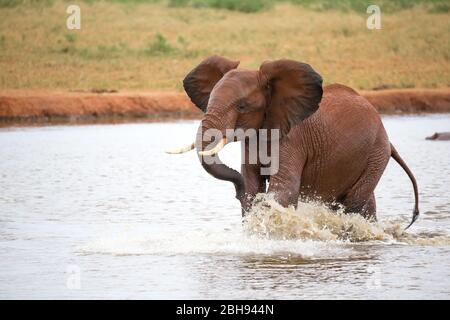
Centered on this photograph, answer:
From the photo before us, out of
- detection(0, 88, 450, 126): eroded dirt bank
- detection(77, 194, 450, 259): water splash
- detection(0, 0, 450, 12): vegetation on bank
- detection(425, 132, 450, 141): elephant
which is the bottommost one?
detection(0, 88, 450, 126): eroded dirt bank

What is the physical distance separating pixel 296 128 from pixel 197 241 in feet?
4.33

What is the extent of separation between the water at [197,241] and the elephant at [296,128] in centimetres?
22

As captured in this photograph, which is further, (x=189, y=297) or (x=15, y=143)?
(x=15, y=143)

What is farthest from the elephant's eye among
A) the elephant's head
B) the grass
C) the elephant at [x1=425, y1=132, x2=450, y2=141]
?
the grass

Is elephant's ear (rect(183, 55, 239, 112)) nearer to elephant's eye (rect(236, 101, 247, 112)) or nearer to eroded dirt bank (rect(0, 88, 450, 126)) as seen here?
elephant's eye (rect(236, 101, 247, 112))

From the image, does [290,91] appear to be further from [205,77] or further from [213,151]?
[213,151]

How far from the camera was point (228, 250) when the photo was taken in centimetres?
988

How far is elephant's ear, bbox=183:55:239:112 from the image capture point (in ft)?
32.8

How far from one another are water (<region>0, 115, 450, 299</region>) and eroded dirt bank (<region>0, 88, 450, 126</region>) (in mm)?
7095

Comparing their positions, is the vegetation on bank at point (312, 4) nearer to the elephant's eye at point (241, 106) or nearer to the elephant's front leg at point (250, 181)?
the elephant's front leg at point (250, 181)

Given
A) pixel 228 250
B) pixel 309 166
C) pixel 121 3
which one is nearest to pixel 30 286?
pixel 228 250

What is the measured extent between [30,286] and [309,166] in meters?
2.43
